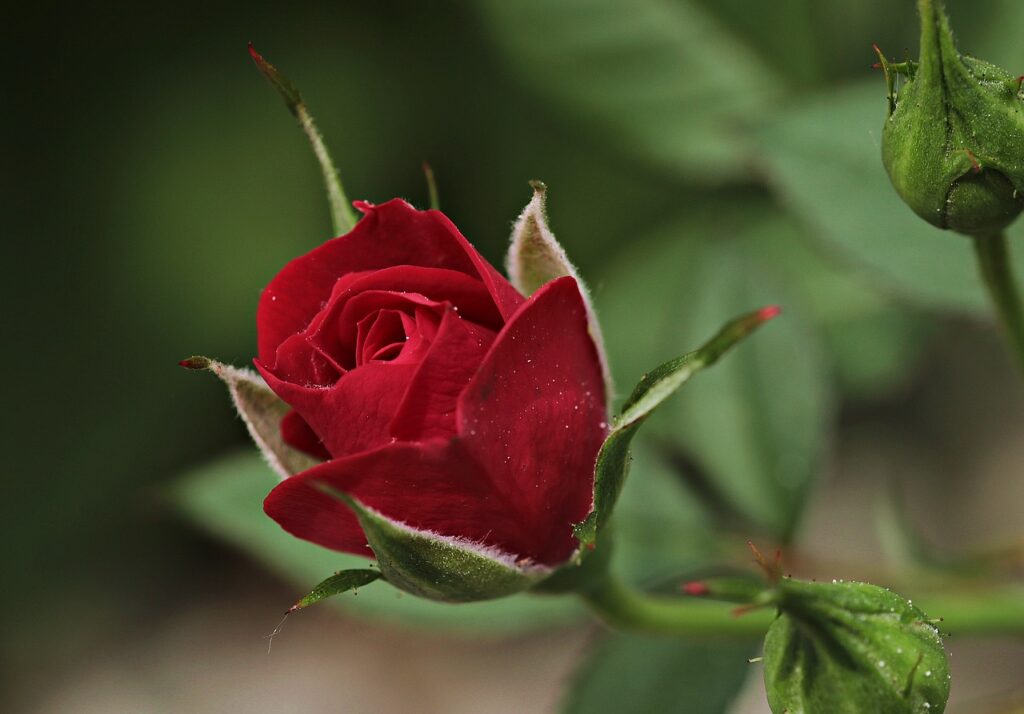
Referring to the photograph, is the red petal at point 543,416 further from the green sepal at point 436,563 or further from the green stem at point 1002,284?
the green stem at point 1002,284

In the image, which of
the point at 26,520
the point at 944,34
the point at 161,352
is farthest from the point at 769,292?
the point at 26,520

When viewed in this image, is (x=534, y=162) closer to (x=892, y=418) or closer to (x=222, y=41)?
(x=222, y=41)

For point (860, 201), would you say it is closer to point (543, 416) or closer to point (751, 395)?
point (751, 395)

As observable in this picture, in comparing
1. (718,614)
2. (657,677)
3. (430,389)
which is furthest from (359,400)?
(657,677)

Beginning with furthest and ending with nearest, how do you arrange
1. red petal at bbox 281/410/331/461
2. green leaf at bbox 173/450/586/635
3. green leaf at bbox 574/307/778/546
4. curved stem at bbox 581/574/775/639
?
green leaf at bbox 173/450/586/635
curved stem at bbox 581/574/775/639
red petal at bbox 281/410/331/461
green leaf at bbox 574/307/778/546

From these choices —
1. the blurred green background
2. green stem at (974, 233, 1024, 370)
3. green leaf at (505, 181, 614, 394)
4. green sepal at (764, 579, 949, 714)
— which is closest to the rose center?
green leaf at (505, 181, 614, 394)

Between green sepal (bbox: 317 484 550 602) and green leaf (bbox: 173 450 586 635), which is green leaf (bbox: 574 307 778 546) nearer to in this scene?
green sepal (bbox: 317 484 550 602)
